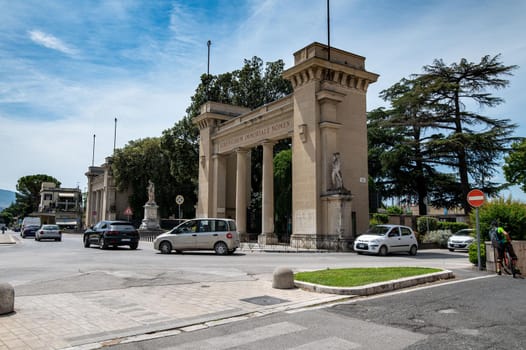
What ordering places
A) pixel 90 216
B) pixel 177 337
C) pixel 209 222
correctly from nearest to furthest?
pixel 177 337
pixel 209 222
pixel 90 216

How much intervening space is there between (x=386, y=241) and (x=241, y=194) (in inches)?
575

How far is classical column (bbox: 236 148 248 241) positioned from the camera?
107ft

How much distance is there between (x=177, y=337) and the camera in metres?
5.72

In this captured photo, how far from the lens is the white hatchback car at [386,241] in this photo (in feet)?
66.9

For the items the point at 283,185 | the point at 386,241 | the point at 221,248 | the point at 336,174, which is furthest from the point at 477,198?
the point at 283,185

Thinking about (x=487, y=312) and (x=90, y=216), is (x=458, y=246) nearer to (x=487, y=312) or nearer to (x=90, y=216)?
(x=487, y=312)

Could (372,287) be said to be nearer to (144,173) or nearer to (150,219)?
(150,219)

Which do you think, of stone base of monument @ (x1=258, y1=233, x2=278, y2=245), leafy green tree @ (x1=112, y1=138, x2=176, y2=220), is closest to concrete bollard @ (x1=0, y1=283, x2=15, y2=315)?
stone base of monument @ (x1=258, y1=233, x2=278, y2=245)

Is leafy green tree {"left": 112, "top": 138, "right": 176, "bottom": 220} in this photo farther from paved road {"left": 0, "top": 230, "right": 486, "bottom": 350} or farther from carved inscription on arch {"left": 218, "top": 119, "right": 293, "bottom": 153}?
paved road {"left": 0, "top": 230, "right": 486, "bottom": 350}

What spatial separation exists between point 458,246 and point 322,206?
28.5ft

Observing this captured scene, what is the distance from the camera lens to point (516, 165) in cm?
3469

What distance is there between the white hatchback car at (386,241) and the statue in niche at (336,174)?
11.7 feet

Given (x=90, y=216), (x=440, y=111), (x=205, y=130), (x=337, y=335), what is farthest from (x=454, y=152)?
(x=90, y=216)

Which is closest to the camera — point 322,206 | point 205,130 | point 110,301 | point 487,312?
point 487,312
